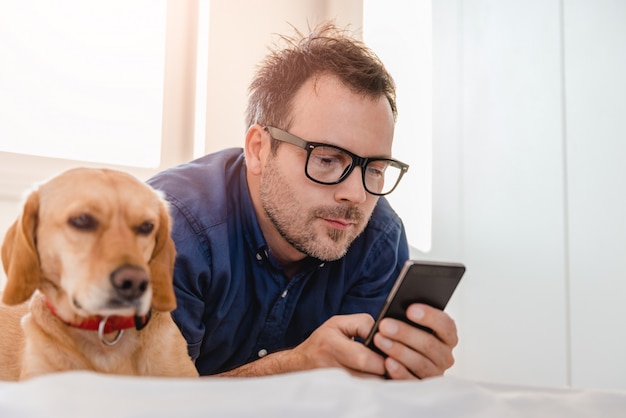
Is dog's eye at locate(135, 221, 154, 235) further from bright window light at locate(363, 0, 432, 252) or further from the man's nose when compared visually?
bright window light at locate(363, 0, 432, 252)

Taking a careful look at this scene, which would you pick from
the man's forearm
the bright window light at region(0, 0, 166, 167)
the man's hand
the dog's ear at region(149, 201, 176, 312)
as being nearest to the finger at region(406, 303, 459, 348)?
the man's hand

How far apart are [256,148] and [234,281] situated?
0.58 feet

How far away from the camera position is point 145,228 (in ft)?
1.20

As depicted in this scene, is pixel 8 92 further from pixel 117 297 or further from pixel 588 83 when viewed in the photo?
pixel 588 83

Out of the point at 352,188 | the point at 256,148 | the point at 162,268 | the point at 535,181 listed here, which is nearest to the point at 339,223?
the point at 352,188

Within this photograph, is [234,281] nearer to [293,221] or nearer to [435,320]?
[293,221]

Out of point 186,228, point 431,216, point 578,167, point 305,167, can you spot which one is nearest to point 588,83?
point 578,167

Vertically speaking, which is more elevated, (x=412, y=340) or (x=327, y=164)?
(x=327, y=164)

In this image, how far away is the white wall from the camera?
905 millimetres

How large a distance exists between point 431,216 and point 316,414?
69cm

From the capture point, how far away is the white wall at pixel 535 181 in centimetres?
91

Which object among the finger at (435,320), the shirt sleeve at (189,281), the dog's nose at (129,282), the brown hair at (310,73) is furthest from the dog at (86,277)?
the brown hair at (310,73)

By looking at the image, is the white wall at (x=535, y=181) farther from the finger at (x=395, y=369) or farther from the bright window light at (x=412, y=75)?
the finger at (x=395, y=369)

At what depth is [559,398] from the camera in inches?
14.9
